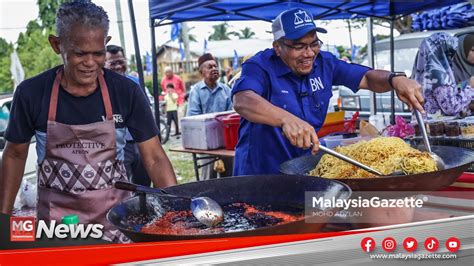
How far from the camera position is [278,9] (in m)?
5.35

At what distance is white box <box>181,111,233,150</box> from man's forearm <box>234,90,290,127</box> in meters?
2.21

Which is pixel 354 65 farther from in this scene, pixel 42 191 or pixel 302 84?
pixel 42 191

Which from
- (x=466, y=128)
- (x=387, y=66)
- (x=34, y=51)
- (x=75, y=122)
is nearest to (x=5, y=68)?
(x=34, y=51)

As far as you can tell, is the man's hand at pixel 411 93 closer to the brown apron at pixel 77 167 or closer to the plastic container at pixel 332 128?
the brown apron at pixel 77 167

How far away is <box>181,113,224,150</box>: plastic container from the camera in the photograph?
4.38 meters

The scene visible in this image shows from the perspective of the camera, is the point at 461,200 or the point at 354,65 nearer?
the point at 461,200

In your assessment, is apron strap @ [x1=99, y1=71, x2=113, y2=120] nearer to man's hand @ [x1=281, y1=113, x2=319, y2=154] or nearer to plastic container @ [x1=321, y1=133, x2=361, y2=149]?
man's hand @ [x1=281, y1=113, x2=319, y2=154]

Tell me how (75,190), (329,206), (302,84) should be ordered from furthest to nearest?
(302,84)
(75,190)
(329,206)

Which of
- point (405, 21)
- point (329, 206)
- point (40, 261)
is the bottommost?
point (40, 261)

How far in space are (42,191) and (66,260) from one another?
2.02 ft

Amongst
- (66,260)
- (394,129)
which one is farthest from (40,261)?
(394,129)

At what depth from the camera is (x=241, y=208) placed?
5.29 ft

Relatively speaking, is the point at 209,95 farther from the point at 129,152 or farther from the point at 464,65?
the point at 464,65

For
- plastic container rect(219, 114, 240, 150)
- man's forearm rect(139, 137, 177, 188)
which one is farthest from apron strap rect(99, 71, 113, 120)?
plastic container rect(219, 114, 240, 150)
